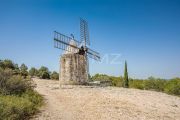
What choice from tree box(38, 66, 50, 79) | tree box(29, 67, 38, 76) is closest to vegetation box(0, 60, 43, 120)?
tree box(38, 66, 50, 79)

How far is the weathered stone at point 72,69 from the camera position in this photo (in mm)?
29422

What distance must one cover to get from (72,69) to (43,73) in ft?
102

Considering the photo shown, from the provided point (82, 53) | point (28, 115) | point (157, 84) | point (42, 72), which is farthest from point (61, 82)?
point (157, 84)

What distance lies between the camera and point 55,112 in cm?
A: 1209

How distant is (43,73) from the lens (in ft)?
192

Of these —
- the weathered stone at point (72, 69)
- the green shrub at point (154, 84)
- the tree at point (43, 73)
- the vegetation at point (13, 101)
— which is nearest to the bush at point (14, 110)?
the vegetation at point (13, 101)

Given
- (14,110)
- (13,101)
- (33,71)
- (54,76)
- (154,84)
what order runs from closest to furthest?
(14,110) < (13,101) < (54,76) < (33,71) < (154,84)

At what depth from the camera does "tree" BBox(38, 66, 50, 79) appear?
58.5 metres

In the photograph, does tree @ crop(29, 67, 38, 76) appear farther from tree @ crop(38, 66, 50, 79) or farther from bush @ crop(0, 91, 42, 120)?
bush @ crop(0, 91, 42, 120)

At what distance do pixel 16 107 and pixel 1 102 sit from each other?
72 centimetres

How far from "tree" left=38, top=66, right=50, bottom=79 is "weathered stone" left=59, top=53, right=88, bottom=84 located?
2942cm

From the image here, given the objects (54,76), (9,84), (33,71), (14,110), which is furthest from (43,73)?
(14,110)

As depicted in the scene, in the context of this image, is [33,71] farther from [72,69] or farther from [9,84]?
[9,84]

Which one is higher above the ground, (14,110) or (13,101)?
(13,101)
